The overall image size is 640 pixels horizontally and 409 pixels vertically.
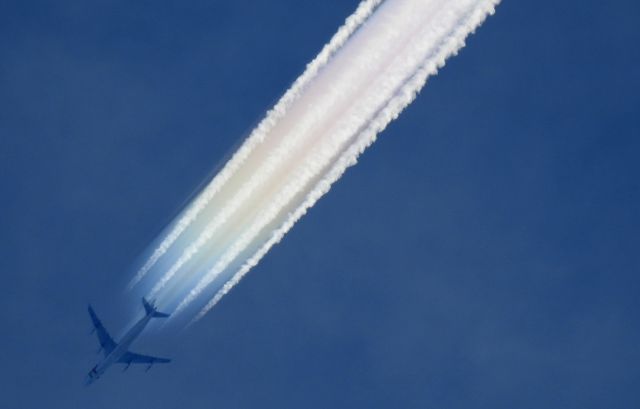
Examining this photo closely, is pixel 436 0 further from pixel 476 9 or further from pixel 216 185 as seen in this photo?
pixel 216 185

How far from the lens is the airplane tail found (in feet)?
181

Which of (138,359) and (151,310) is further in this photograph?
(138,359)

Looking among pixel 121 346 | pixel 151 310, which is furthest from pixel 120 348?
pixel 151 310

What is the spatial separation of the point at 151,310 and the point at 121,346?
207 inches

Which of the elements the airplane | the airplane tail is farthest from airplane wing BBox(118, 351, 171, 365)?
the airplane tail

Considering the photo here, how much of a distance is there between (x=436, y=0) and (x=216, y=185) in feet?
50.8

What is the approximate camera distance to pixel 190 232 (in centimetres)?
4166

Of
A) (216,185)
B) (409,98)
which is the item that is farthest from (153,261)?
(409,98)

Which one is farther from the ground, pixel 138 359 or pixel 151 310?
pixel 151 310

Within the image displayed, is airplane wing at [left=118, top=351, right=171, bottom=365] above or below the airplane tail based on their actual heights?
below

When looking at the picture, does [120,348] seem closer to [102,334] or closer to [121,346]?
[121,346]

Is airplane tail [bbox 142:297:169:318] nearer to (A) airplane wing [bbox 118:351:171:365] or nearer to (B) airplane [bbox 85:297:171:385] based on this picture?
(B) airplane [bbox 85:297:171:385]

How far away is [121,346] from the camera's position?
58562mm

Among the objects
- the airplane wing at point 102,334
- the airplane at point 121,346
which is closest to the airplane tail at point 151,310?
the airplane at point 121,346
